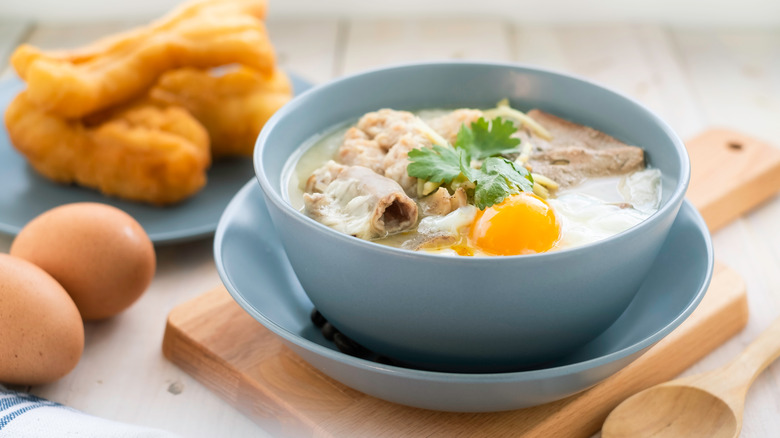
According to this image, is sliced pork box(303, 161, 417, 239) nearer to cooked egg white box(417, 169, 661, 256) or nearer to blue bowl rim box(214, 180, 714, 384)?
cooked egg white box(417, 169, 661, 256)

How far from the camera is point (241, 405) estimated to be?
2357 mm

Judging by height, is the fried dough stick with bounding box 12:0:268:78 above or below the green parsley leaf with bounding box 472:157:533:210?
below

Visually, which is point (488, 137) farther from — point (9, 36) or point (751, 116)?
point (9, 36)

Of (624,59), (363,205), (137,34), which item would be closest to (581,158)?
(363,205)

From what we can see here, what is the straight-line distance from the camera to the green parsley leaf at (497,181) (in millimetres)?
2141

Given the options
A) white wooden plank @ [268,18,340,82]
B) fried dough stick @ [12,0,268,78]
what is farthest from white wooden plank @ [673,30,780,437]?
fried dough stick @ [12,0,268,78]

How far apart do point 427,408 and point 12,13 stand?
434 centimetres

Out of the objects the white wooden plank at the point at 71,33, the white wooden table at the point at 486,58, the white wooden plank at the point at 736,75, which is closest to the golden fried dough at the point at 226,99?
the white wooden table at the point at 486,58

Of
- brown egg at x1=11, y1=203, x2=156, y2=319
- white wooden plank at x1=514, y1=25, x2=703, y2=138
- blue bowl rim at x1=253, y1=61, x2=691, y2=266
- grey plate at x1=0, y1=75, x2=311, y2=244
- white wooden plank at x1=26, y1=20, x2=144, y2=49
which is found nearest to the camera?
blue bowl rim at x1=253, y1=61, x2=691, y2=266

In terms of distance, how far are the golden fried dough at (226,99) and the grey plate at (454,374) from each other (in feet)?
2.90

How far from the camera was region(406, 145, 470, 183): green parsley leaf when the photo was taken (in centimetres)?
222

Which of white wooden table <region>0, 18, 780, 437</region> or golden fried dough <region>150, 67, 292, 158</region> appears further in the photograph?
golden fried dough <region>150, 67, 292, 158</region>

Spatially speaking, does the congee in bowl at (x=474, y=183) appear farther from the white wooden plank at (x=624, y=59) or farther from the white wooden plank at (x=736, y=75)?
the white wooden plank at (x=736, y=75)

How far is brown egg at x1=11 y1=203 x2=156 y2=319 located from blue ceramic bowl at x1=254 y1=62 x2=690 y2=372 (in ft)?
1.87
